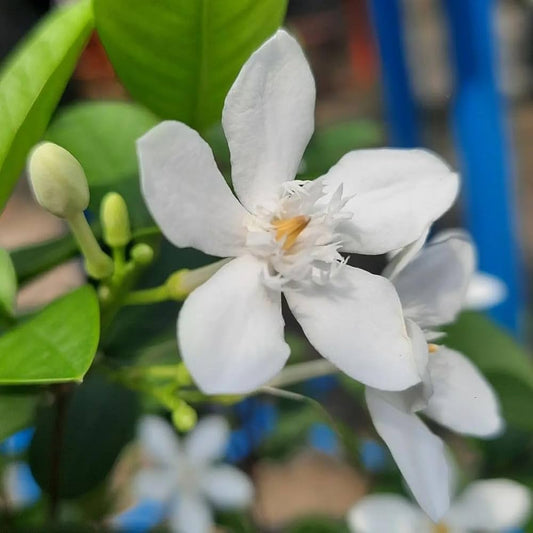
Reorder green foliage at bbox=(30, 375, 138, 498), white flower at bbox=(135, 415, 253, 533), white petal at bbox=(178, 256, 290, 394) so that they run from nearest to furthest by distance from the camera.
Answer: white petal at bbox=(178, 256, 290, 394), green foliage at bbox=(30, 375, 138, 498), white flower at bbox=(135, 415, 253, 533)

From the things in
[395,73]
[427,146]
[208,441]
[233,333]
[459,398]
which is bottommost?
[427,146]

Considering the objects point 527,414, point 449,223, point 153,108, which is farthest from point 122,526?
point 449,223

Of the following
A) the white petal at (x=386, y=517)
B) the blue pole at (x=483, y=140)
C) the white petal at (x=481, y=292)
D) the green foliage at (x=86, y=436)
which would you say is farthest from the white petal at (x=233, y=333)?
the blue pole at (x=483, y=140)

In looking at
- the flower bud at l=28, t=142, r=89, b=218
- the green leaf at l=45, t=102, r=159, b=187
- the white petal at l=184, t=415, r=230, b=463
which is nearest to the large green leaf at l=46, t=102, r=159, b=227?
the green leaf at l=45, t=102, r=159, b=187

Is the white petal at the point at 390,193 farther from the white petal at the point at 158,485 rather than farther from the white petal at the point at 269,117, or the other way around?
the white petal at the point at 158,485

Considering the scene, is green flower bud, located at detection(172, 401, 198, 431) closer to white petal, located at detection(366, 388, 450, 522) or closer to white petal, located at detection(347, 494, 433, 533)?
white petal, located at detection(366, 388, 450, 522)

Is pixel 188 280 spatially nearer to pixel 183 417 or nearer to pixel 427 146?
pixel 183 417

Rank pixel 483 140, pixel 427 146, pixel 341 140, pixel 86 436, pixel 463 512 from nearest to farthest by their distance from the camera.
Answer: pixel 86 436 → pixel 463 512 → pixel 341 140 → pixel 483 140 → pixel 427 146

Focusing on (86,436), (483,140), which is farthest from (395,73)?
(86,436)
